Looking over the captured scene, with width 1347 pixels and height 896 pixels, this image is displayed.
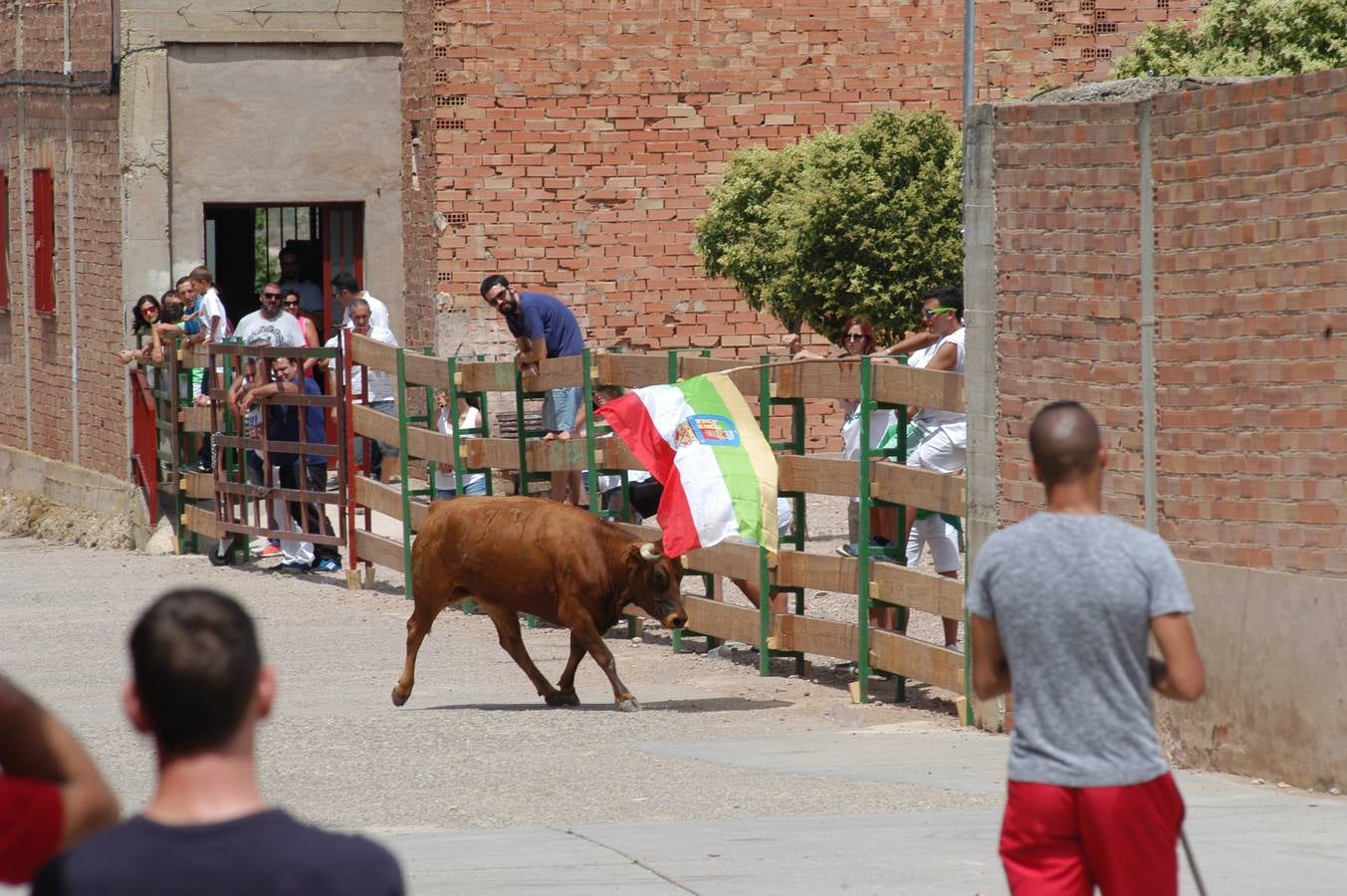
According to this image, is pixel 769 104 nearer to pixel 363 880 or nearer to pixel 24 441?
pixel 24 441

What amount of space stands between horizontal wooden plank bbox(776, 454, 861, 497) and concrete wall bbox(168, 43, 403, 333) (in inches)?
462

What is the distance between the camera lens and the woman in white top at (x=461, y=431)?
1534 cm

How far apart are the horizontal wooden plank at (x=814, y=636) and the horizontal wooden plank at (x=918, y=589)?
375mm

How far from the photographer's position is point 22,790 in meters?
3.39

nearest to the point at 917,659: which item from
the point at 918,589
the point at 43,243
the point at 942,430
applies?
the point at 918,589

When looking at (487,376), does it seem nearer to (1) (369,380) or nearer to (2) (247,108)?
(1) (369,380)

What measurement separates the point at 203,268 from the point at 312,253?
5.49 metres

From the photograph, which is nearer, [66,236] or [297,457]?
[297,457]

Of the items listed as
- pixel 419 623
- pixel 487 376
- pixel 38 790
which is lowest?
pixel 419 623

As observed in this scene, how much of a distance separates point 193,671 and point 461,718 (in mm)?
7776

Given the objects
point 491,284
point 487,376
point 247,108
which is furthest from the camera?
point 247,108

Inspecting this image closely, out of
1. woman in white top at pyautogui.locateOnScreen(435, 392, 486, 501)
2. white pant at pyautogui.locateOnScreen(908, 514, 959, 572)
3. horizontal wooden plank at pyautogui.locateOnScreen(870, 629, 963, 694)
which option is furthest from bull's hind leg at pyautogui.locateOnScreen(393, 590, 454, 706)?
woman in white top at pyautogui.locateOnScreen(435, 392, 486, 501)

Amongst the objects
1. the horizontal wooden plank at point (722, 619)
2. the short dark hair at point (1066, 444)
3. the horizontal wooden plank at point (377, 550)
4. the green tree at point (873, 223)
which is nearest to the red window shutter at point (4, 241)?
the green tree at point (873, 223)

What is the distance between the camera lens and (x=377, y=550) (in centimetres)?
1623
